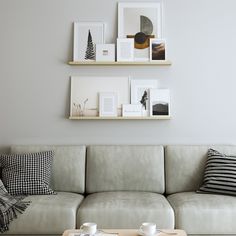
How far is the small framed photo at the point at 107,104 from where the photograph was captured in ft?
11.3

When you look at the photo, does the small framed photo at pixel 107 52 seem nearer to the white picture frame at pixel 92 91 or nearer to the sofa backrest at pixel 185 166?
the white picture frame at pixel 92 91

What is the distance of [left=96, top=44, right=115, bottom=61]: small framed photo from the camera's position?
3.44 meters

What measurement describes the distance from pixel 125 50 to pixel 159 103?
60cm

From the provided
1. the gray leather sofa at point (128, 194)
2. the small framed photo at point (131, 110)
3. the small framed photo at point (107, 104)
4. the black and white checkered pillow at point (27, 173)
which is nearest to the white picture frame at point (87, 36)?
the small framed photo at point (107, 104)

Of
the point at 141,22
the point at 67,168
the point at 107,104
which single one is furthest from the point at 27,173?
the point at 141,22

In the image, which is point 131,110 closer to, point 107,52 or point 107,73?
point 107,73

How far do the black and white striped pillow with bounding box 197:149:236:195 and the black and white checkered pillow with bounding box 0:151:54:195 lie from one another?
1.29m

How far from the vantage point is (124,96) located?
11.4ft

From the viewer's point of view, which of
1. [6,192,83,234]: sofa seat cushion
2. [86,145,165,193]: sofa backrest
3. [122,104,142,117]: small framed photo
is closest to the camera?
[6,192,83,234]: sofa seat cushion

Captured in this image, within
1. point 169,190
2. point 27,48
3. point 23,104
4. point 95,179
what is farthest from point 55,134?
point 169,190

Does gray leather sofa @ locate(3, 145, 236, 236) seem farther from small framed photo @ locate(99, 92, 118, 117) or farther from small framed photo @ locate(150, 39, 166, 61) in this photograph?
small framed photo @ locate(150, 39, 166, 61)

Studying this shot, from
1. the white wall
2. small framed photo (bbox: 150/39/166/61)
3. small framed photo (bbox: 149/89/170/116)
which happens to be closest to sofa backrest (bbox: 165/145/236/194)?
the white wall

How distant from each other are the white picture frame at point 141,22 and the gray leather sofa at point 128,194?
39.6 inches

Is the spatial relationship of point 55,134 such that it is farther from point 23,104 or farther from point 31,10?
point 31,10
